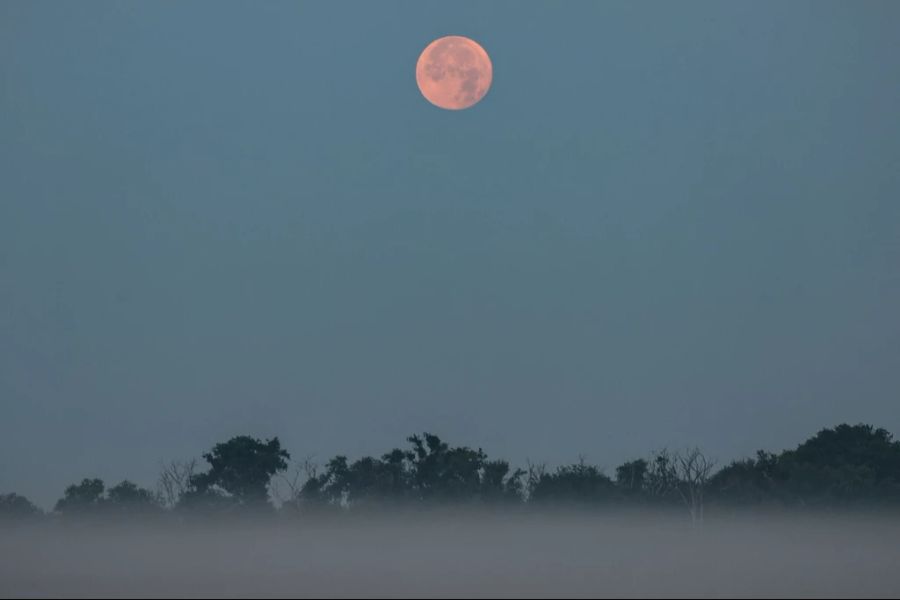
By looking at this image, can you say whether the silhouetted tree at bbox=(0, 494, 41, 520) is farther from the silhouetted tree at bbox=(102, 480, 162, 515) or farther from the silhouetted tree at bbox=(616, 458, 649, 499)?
the silhouetted tree at bbox=(616, 458, 649, 499)

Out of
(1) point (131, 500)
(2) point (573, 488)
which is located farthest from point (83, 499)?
(2) point (573, 488)

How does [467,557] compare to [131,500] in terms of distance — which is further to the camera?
[131,500]

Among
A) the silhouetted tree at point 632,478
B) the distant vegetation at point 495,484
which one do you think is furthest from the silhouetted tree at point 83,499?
the silhouetted tree at point 632,478

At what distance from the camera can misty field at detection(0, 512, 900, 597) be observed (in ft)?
165

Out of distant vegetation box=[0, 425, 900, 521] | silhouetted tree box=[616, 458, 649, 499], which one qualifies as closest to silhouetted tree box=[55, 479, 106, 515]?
distant vegetation box=[0, 425, 900, 521]

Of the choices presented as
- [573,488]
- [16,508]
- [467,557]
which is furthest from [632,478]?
[16,508]

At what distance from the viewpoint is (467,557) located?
2498 inches

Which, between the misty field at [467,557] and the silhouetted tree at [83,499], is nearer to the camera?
the misty field at [467,557]

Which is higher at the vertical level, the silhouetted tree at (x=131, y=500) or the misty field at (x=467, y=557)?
the silhouetted tree at (x=131, y=500)

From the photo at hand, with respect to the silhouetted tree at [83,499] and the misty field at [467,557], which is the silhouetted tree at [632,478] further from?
the silhouetted tree at [83,499]

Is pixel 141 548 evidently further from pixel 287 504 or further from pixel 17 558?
pixel 287 504

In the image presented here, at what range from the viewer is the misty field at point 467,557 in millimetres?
50281

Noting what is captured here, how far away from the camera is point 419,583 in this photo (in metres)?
51.3

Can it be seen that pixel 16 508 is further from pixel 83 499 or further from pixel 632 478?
pixel 632 478
